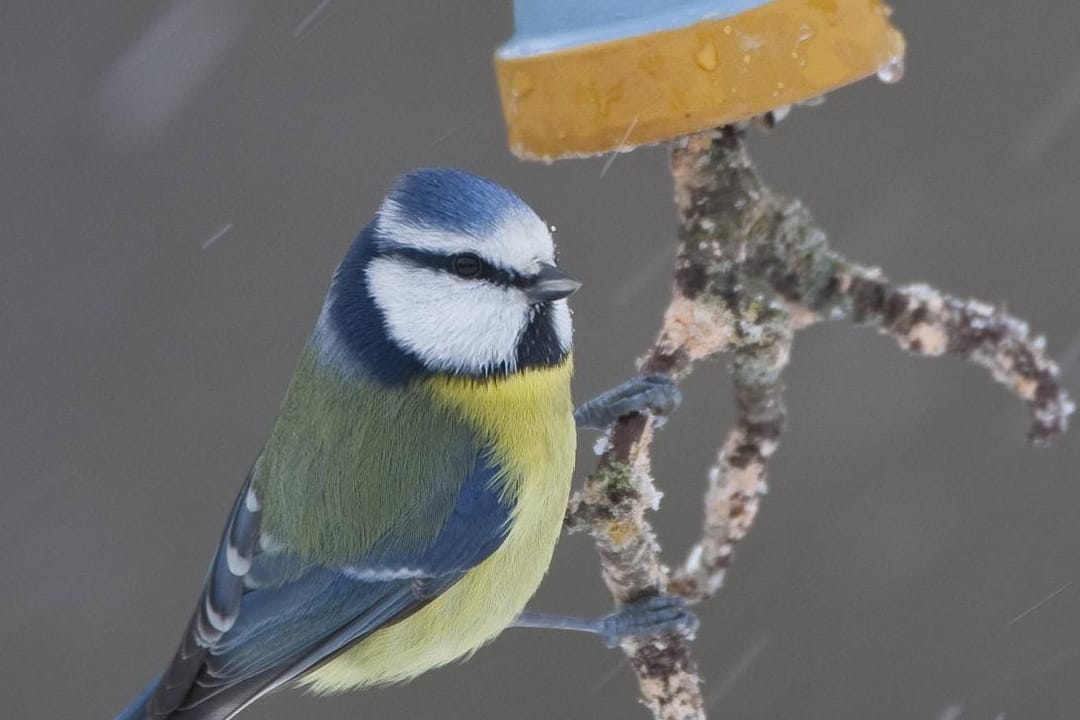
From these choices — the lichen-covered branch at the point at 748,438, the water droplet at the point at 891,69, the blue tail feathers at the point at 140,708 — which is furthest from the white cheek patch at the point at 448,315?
the blue tail feathers at the point at 140,708

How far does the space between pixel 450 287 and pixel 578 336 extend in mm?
1393

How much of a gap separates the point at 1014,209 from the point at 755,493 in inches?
65.0

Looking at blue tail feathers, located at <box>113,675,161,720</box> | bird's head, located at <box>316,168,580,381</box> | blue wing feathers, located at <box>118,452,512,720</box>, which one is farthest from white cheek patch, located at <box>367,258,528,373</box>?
blue tail feathers, located at <box>113,675,161,720</box>

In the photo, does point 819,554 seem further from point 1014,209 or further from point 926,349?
point 926,349

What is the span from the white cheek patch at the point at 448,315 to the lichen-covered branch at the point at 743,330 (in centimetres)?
18

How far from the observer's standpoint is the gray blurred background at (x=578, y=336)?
2.96 metres

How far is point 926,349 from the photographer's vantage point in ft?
4.98

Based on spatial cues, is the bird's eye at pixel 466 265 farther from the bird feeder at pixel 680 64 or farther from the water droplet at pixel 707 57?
the water droplet at pixel 707 57

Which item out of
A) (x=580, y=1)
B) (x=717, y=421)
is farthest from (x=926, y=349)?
(x=717, y=421)

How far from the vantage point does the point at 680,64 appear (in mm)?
1340

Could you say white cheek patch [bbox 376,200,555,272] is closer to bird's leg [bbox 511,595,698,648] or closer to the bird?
the bird

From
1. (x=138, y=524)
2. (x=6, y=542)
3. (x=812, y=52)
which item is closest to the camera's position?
(x=812, y=52)

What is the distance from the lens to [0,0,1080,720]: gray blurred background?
296cm

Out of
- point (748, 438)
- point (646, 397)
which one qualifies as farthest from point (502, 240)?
point (748, 438)
